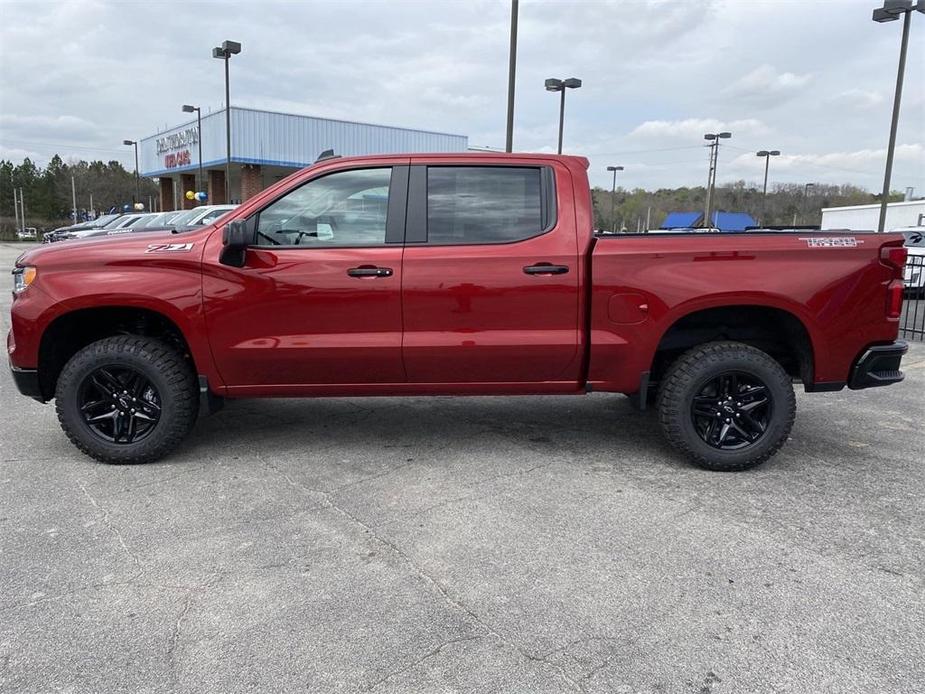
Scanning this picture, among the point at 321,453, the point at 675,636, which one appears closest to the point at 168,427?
the point at 321,453

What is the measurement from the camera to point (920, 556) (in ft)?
11.0

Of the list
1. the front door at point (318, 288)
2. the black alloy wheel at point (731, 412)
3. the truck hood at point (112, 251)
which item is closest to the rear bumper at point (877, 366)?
the black alloy wheel at point (731, 412)

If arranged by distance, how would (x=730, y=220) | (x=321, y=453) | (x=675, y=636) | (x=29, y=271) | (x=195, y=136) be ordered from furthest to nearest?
(x=195, y=136), (x=730, y=220), (x=321, y=453), (x=29, y=271), (x=675, y=636)

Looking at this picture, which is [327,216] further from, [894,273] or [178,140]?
[178,140]

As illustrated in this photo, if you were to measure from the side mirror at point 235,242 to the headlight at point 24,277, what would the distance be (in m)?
1.18

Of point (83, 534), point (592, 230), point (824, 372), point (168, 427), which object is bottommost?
point (83, 534)

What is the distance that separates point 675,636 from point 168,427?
3248mm

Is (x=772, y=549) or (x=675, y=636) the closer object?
(x=675, y=636)

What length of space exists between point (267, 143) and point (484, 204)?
3236 cm

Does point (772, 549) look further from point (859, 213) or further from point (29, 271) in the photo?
point (859, 213)

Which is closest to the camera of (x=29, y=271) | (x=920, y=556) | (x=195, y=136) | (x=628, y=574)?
(x=628, y=574)

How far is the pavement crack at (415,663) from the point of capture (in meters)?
2.39

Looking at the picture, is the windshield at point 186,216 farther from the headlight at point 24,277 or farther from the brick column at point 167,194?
the brick column at point 167,194

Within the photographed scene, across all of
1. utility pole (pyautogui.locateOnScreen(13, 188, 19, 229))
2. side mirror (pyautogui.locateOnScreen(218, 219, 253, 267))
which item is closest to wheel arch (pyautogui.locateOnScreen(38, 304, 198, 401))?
side mirror (pyautogui.locateOnScreen(218, 219, 253, 267))
